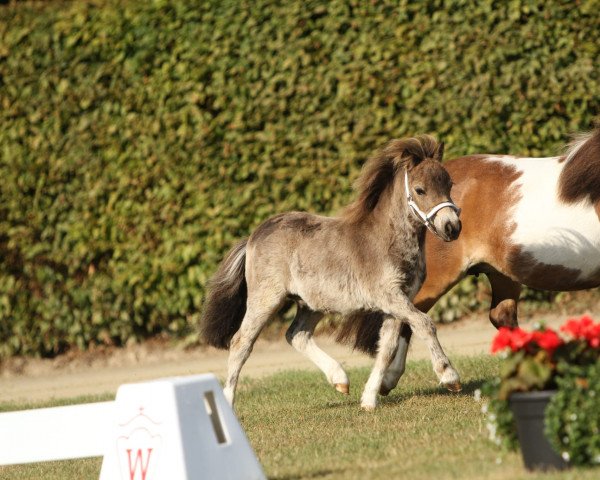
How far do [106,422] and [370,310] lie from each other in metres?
2.40

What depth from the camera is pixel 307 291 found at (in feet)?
22.2

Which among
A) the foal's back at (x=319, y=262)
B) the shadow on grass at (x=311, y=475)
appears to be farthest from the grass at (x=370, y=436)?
→ the foal's back at (x=319, y=262)

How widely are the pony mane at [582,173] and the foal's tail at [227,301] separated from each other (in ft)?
7.28

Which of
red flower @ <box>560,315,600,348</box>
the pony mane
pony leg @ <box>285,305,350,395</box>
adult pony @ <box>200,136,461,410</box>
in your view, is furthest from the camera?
the pony mane

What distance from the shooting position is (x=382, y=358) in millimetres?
6770

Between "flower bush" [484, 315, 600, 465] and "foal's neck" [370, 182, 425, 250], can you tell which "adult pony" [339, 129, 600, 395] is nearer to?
"foal's neck" [370, 182, 425, 250]

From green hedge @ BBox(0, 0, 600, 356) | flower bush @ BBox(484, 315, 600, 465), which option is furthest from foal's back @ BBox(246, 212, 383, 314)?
green hedge @ BBox(0, 0, 600, 356)

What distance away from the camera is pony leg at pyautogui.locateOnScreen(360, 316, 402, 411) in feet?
22.2

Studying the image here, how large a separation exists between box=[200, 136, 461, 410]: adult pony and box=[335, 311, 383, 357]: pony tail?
16 centimetres

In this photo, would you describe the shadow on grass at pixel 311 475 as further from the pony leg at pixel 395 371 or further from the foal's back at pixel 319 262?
the pony leg at pixel 395 371

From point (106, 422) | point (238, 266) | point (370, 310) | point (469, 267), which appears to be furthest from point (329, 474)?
point (469, 267)

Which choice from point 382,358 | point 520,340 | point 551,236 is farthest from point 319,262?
point 520,340

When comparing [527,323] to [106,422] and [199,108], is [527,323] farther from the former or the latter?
[106,422]

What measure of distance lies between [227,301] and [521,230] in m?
2.08
